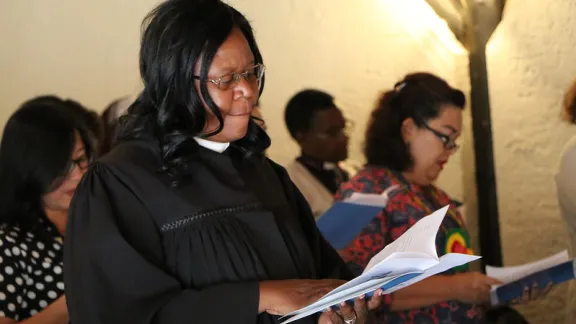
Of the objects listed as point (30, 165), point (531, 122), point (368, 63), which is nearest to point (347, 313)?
point (30, 165)

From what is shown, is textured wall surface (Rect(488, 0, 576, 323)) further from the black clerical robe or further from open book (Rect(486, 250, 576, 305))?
the black clerical robe

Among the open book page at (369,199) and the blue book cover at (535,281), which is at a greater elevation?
the open book page at (369,199)

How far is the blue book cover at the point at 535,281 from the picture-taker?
1.80 metres

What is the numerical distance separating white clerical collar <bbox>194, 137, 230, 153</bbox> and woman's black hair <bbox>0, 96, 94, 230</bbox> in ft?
2.23

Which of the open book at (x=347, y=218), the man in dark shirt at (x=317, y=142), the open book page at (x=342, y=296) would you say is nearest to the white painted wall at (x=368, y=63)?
the man in dark shirt at (x=317, y=142)

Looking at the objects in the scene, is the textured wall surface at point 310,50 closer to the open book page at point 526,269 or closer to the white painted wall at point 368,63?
the white painted wall at point 368,63

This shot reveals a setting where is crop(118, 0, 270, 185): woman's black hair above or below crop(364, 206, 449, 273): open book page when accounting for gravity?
above

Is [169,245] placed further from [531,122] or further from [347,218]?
[531,122]

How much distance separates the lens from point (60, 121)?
180cm

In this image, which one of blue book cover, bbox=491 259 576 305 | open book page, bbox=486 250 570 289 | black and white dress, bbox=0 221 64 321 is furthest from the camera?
open book page, bbox=486 250 570 289

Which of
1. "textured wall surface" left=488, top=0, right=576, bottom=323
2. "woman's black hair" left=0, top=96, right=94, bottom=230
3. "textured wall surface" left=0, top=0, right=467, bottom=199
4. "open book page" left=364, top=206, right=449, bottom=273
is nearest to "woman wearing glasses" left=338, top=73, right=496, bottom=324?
"open book page" left=364, top=206, right=449, bottom=273

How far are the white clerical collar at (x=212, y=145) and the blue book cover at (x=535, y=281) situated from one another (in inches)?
40.3

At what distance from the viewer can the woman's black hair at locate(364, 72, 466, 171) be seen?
2.02m

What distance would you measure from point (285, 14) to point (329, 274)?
2.50 m
